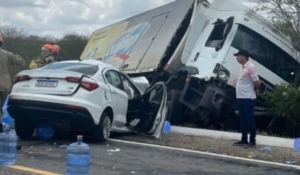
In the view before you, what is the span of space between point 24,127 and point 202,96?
14.5 ft

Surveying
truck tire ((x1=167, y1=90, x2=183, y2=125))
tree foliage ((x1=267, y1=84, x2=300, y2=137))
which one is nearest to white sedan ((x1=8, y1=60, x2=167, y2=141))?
truck tire ((x1=167, y1=90, x2=183, y2=125))

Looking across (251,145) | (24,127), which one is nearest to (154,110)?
(251,145)

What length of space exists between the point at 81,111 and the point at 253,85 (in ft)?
9.94

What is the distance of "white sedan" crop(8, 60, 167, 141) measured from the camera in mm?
11734

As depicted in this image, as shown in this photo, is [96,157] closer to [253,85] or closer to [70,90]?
[70,90]

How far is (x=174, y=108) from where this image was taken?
16.2 m

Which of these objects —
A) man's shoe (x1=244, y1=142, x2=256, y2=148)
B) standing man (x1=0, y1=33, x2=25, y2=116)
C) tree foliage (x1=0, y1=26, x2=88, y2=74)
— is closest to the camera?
standing man (x1=0, y1=33, x2=25, y2=116)

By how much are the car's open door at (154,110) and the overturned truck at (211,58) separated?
6.80ft

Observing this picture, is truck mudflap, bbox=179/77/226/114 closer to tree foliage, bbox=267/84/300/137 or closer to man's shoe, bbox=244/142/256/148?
tree foliage, bbox=267/84/300/137

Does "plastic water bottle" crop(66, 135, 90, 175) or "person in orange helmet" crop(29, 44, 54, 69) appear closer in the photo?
"plastic water bottle" crop(66, 135, 90, 175)

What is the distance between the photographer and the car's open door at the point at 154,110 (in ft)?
42.4

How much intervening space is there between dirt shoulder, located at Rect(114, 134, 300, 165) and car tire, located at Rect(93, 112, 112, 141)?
0.77 metres

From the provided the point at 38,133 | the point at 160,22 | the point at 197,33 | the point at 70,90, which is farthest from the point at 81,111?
the point at 160,22

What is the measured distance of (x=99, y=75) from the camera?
12461 mm
